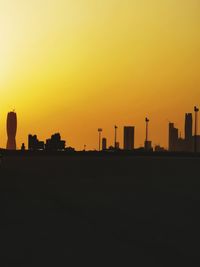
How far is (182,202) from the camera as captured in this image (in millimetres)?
30109

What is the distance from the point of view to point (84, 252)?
16.5 m

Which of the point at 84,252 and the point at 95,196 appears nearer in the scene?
the point at 84,252

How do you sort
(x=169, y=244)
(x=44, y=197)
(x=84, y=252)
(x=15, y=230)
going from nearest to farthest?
(x=84, y=252)
(x=169, y=244)
(x=15, y=230)
(x=44, y=197)

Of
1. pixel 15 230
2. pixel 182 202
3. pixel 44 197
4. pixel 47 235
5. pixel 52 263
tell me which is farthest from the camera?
pixel 44 197

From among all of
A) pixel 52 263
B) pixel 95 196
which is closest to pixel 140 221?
pixel 52 263

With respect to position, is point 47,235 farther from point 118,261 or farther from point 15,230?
point 118,261

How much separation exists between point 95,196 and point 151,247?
16.9m

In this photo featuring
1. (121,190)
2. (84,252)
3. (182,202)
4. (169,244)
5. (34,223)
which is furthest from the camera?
(121,190)

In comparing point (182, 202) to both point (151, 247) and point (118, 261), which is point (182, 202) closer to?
point (151, 247)

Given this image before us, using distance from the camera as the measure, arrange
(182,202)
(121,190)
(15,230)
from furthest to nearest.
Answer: (121,190), (182,202), (15,230)

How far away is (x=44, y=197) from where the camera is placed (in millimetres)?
34000

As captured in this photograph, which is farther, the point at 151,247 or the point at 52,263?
the point at 151,247

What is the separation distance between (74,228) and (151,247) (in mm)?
3995

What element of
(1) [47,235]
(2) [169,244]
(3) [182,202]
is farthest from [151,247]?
(3) [182,202]
